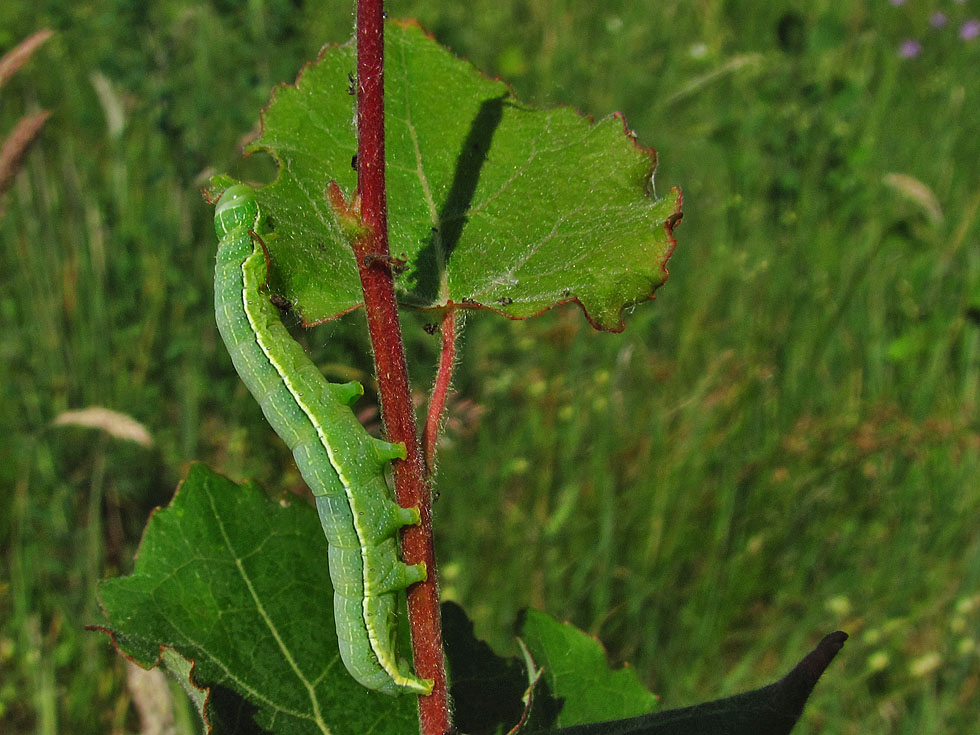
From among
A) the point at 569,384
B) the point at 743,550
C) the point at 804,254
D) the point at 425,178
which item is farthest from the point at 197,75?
the point at 425,178

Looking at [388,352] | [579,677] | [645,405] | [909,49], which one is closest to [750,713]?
[388,352]

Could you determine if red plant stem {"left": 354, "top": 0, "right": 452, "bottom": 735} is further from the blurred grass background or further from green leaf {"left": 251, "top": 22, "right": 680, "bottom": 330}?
the blurred grass background

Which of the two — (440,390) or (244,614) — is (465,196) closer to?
(440,390)

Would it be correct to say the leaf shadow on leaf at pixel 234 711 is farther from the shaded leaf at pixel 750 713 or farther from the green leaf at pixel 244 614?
the shaded leaf at pixel 750 713

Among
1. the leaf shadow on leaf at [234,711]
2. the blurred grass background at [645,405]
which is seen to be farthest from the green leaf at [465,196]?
the blurred grass background at [645,405]

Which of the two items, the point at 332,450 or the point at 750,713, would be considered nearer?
the point at 750,713

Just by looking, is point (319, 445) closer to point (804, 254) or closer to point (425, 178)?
point (425, 178)

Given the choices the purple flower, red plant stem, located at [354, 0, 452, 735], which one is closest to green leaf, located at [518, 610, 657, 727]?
red plant stem, located at [354, 0, 452, 735]
